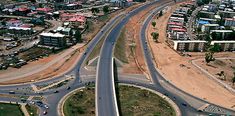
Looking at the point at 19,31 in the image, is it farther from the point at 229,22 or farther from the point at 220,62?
the point at 229,22

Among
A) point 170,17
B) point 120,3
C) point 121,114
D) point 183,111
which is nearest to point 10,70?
point 121,114

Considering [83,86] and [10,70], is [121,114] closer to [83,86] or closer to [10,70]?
[83,86]

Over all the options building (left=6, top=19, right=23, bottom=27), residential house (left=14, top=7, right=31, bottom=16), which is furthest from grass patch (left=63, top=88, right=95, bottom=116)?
residential house (left=14, top=7, right=31, bottom=16)

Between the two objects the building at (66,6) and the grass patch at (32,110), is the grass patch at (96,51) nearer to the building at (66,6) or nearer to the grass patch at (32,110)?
the grass patch at (32,110)

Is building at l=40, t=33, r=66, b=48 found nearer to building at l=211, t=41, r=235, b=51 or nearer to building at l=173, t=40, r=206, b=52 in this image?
building at l=173, t=40, r=206, b=52

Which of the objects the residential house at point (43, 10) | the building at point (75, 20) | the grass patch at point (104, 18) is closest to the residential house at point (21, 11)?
the residential house at point (43, 10)

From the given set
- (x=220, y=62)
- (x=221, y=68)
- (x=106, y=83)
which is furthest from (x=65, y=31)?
(x=221, y=68)
